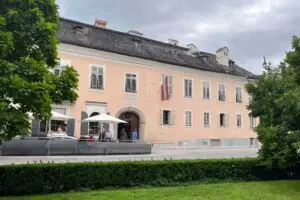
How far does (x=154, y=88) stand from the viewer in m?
27.2

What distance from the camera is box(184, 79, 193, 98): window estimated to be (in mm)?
29266

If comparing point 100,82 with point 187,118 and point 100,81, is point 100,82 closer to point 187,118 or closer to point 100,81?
point 100,81

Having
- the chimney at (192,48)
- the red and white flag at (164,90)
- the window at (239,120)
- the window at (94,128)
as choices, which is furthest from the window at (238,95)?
the window at (94,128)

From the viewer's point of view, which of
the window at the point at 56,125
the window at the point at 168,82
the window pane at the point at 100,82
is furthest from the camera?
the window at the point at 168,82

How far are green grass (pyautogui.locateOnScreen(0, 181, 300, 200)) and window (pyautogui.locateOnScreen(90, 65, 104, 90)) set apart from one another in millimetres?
15968

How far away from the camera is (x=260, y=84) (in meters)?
11.2

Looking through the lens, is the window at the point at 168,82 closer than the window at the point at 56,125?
No

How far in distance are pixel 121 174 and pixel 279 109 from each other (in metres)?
5.36

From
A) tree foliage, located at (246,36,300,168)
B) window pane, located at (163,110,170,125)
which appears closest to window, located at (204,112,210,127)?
window pane, located at (163,110,170,125)

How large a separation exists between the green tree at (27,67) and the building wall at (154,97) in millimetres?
15912

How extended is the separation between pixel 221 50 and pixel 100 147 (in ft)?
69.8

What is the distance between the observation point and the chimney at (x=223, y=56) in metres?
34.0

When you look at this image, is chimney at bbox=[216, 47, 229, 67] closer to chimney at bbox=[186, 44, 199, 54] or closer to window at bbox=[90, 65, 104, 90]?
chimney at bbox=[186, 44, 199, 54]

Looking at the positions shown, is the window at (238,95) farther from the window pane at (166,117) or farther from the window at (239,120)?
the window pane at (166,117)
